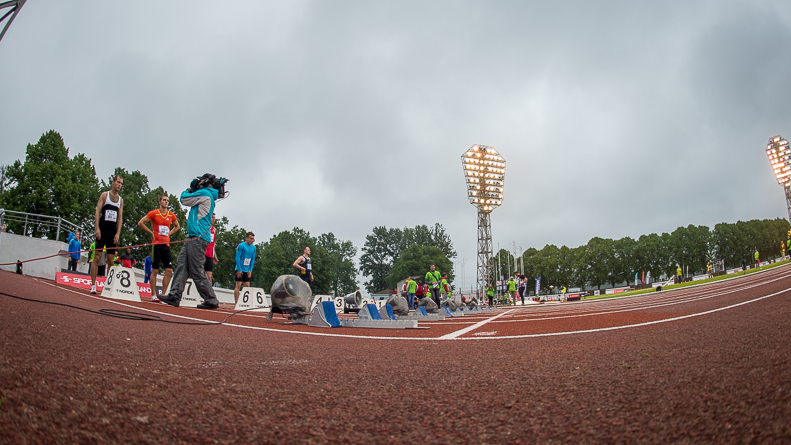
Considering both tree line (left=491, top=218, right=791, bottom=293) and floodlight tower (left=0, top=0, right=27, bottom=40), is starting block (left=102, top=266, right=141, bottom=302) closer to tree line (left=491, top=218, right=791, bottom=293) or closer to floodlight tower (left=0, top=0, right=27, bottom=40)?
floodlight tower (left=0, top=0, right=27, bottom=40)

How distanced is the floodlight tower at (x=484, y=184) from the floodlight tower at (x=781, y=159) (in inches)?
1498

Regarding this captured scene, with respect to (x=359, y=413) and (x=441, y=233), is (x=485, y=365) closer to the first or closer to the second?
(x=359, y=413)

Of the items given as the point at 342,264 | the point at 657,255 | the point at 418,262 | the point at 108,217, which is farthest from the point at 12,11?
the point at 657,255

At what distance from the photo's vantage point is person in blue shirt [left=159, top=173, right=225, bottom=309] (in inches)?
262

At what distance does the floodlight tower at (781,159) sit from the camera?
4595 centimetres

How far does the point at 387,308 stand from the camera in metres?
8.76

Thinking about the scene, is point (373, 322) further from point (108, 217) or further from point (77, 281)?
point (77, 281)

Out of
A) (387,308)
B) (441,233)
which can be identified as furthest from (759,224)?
(387,308)

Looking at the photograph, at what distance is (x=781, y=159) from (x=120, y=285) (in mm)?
65805

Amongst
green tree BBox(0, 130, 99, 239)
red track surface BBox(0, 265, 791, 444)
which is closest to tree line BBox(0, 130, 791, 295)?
green tree BBox(0, 130, 99, 239)

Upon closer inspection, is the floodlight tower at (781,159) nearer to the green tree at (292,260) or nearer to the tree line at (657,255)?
the tree line at (657,255)

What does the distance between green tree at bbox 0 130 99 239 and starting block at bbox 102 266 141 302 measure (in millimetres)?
26309

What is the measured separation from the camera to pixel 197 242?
6.75 m

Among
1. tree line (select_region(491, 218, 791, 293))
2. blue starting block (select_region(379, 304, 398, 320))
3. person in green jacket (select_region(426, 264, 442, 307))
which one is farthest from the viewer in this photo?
tree line (select_region(491, 218, 791, 293))
